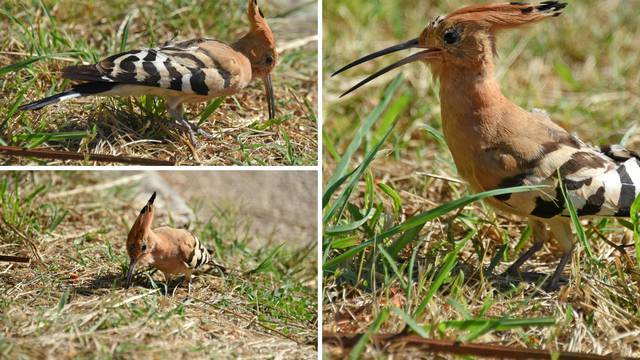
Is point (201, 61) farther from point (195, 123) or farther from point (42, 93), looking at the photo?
point (42, 93)

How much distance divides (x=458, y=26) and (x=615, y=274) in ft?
3.74

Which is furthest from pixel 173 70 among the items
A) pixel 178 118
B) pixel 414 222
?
pixel 414 222

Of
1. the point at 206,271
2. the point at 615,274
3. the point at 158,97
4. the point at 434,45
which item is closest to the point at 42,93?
the point at 158,97

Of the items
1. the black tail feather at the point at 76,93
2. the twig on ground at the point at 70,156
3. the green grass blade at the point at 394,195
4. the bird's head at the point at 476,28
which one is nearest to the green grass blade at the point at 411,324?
the green grass blade at the point at 394,195

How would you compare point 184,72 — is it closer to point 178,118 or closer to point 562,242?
point 178,118

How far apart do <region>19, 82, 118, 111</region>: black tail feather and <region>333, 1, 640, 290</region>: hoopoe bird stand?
122 centimetres

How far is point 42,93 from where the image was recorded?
150 inches

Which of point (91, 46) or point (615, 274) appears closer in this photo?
point (615, 274)

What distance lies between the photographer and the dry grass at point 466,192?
9.55ft

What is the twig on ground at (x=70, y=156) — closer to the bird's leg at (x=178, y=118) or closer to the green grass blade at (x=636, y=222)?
the bird's leg at (x=178, y=118)

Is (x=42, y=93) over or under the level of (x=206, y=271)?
over

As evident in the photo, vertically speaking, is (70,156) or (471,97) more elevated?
(471,97)

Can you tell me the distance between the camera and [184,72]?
350cm

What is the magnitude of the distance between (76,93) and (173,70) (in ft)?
1.32
